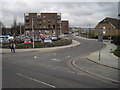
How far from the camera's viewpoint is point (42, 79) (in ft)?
26.9

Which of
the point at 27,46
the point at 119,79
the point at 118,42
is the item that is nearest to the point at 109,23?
the point at 118,42

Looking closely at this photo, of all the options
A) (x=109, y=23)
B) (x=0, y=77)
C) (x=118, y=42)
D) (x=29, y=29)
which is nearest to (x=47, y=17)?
(x=29, y=29)

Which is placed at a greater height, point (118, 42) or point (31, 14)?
point (31, 14)

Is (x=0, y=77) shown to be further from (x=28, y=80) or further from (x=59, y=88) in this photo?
(x=59, y=88)

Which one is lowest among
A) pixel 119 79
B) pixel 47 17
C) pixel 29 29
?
pixel 119 79

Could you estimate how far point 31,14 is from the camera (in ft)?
260

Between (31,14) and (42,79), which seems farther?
(31,14)

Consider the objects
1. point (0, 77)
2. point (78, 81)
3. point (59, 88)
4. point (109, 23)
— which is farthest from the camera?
point (109, 23)

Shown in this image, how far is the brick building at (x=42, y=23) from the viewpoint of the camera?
78750 millimetres

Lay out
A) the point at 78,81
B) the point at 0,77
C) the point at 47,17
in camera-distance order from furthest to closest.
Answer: the point at 47,17
the point at 0,77
the point at 78,81

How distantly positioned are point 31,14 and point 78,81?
7601 centimetres

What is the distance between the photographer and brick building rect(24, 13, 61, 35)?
78750mm

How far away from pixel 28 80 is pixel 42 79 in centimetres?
81

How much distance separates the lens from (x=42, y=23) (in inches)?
3135
